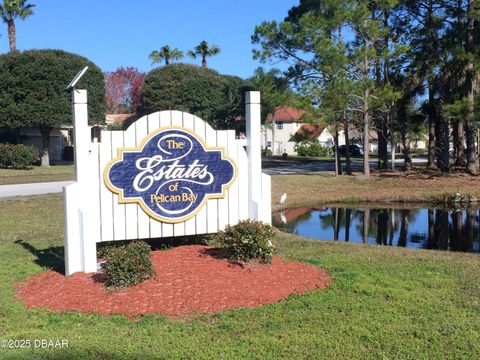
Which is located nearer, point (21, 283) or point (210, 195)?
point (21, 283)

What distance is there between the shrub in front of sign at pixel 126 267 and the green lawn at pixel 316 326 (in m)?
0.69


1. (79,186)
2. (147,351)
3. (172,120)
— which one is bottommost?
(147,351)

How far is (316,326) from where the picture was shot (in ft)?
16.6

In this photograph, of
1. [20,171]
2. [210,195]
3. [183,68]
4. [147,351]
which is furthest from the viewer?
[183,68]

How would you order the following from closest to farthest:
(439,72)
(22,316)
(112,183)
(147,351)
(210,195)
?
(147,351) → (22,316) → (112,183) → (210,195) → (439,72)

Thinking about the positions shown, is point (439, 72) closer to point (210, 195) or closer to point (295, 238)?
point (295, 238)

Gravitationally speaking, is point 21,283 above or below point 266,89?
below

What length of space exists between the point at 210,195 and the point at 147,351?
12.0ft

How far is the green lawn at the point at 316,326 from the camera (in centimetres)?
449

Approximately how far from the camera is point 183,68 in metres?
48.3

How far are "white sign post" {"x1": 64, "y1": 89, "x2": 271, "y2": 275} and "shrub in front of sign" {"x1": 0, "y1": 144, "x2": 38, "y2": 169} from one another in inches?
1033

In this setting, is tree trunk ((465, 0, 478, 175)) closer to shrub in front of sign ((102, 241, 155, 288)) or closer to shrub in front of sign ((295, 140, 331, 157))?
shrub in front of sign ((102, 241, 155, 288))

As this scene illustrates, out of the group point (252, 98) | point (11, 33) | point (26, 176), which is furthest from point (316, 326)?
point (11, 33)

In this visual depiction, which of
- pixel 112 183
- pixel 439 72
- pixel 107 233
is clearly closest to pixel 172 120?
pixel 112 183
